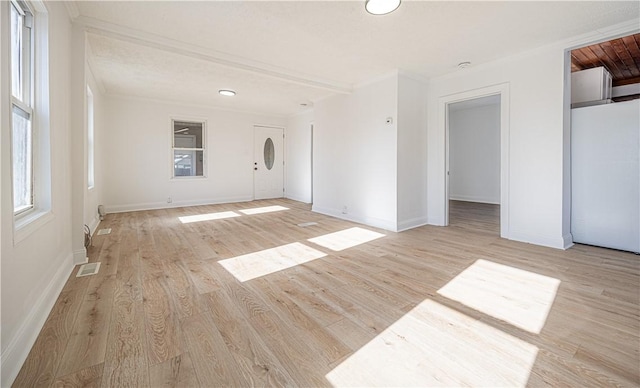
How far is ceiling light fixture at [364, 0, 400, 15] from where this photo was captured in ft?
8.13

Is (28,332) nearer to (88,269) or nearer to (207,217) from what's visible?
(88,269)

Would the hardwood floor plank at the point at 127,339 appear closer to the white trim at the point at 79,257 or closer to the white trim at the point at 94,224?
the white trim at the point at 79,257

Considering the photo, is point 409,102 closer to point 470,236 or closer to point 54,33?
point 470,236

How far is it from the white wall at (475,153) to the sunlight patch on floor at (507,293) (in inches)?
210

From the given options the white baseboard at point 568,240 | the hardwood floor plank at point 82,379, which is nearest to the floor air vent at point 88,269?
the hardwood floor plank at point 82,379

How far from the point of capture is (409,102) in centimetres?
445

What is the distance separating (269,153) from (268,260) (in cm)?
538

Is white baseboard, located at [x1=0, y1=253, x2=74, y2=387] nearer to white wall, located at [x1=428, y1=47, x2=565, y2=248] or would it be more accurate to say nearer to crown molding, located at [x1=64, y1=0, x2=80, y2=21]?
crown molding, located at [x1=64, y1=0, x2=80, y2=21]

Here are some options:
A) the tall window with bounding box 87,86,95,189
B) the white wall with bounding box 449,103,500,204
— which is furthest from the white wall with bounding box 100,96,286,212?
the white wall with bounding box 449,103,500,204

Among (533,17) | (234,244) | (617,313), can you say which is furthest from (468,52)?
(234,244)

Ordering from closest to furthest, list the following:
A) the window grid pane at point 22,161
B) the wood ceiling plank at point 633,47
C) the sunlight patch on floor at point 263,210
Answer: the window grid pane at point 22,161
the wood ceiling plank at point 633,47
the sunlight patch on floor at point 263,210

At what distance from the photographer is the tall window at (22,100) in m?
1.82

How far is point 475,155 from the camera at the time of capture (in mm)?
7570

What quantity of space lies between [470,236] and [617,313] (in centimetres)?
210
